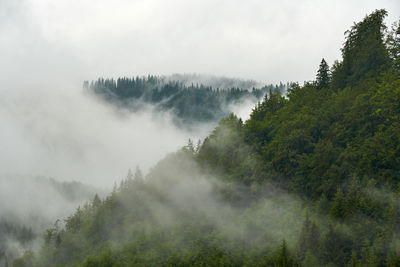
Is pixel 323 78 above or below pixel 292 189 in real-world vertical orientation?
above

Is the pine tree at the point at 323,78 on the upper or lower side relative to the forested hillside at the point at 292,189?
upper

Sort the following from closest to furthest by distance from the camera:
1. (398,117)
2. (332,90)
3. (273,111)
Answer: (398,117), (332,90), (273,111)

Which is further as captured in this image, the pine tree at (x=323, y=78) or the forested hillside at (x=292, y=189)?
the pine tree at (x=323, y=78)

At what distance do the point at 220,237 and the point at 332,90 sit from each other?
4411 cm

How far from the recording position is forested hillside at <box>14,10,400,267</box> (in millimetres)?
73250

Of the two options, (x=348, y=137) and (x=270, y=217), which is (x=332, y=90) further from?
(x=270, y=217)

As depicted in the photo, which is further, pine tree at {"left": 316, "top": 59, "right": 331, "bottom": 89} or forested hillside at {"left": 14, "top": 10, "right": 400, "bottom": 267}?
pine tree at {"left": 316, "top": 59, "right": 331, "bottom": 89}

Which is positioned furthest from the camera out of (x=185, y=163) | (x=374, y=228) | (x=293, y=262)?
(x=185, y=163)

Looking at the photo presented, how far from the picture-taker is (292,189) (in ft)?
293

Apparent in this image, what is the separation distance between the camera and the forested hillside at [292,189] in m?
73.2

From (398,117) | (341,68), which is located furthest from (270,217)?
(341,68)

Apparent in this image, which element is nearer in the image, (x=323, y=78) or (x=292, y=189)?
(x=292, y=189)

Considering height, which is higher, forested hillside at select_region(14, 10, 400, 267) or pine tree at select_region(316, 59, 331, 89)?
pine tree at select_region(316, 59, 331, 89)

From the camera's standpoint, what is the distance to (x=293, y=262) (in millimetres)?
74000
